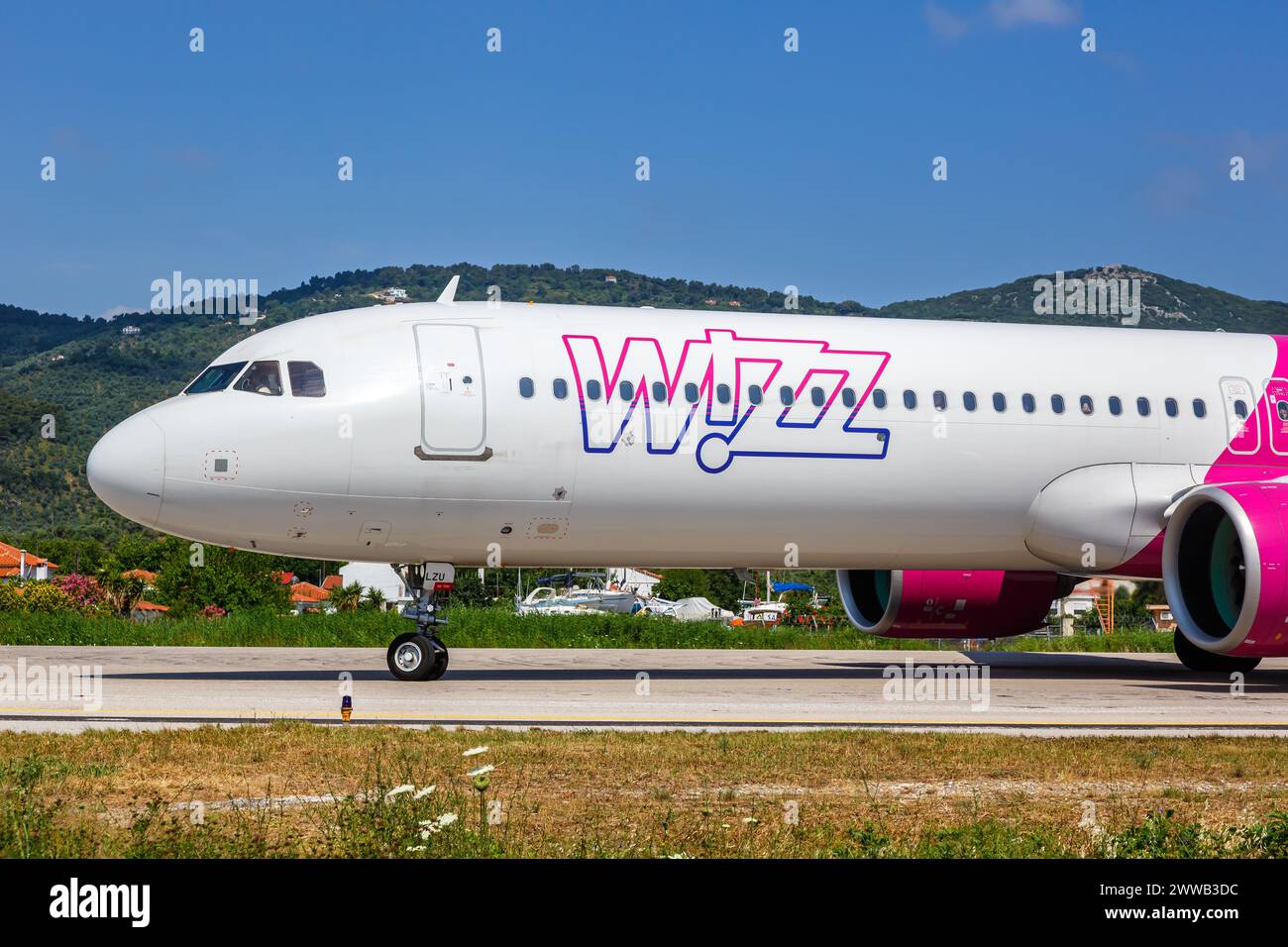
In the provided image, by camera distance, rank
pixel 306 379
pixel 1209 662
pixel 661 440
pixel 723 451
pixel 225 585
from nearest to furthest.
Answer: pixel 306 379, pixel 661 440, pixel 723 451, pixel 1209 662, pixel 225 585

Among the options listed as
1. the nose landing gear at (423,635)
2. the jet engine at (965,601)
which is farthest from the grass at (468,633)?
the nose landing gear at (423,635)

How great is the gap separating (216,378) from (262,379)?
0.74 m

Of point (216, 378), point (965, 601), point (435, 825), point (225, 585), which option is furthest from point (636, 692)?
point (225, 585)

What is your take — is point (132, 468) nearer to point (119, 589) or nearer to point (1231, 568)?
point (1231, 568)

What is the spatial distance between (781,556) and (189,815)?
13.0 metres

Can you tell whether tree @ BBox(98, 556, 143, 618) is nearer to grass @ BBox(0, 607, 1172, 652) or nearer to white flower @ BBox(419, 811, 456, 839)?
grass @ BBox(0, 607, 1172, 652)

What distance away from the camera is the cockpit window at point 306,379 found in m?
18.5

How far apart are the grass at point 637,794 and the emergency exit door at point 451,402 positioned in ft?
20.4

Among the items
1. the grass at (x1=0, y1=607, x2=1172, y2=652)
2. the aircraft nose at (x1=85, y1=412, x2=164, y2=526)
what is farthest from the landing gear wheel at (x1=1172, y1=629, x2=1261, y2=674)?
the aircraft nose at (x1=85, y1=412, x2=164, y2=526)

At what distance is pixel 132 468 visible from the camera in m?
17.8

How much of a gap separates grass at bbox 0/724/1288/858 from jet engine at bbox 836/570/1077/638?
10094 mm

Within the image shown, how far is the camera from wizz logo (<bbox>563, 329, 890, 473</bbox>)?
19.4m
